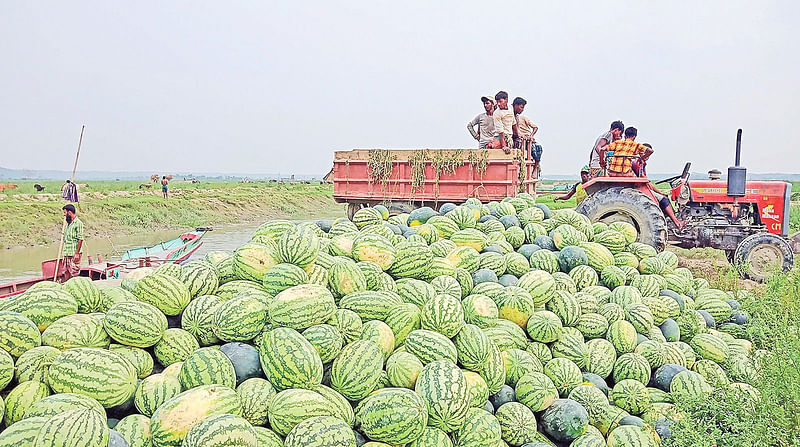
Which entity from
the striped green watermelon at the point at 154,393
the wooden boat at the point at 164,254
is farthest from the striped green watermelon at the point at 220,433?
the wooden boat at the point at 164,254

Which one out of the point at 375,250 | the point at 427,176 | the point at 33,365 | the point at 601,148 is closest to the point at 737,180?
the point at 601,148

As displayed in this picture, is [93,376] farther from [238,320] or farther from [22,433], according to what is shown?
[238,320]

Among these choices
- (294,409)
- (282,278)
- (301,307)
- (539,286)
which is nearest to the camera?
(294,409)

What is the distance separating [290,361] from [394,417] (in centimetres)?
56

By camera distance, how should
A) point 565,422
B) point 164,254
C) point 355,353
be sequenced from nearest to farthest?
point 355,353
point 565,422
point 164,254

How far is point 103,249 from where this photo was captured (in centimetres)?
2138

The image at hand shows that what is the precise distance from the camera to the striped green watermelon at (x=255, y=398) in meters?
2.47

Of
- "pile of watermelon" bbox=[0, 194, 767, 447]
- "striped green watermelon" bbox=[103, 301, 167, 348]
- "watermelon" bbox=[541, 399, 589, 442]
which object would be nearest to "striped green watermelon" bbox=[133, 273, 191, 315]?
"pile of watermelon" bbox=[0, 194, 767, 447]

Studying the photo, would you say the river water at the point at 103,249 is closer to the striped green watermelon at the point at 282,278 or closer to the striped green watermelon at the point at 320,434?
the striped green watermelon at the point at 282,278

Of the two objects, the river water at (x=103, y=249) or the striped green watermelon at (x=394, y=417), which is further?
the river water at (x=103, y=249)

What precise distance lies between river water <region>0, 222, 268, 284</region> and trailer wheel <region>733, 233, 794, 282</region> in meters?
12.4

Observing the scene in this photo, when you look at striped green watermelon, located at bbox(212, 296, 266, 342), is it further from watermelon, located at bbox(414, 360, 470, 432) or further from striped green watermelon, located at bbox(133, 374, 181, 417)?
watermelon, located at bbox(414, 360, 470, 432)

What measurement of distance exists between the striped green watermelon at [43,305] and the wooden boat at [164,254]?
777 cm

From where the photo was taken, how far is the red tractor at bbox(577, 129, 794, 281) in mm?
8555
